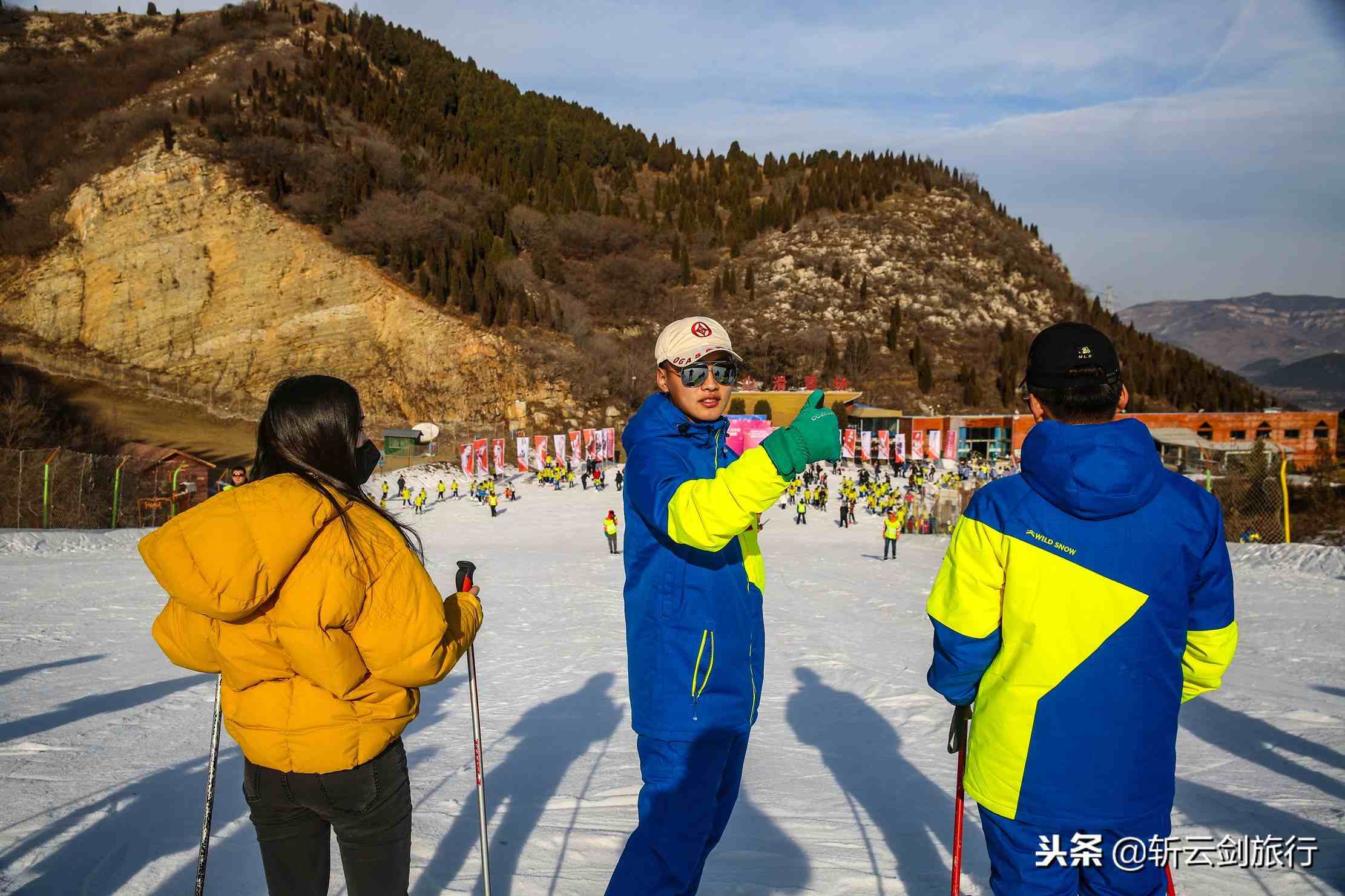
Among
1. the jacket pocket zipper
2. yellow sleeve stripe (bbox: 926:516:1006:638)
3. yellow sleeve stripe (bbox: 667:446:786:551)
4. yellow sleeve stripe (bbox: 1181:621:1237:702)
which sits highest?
yellow sleeve stripe (bbox: 667:446:786:551)

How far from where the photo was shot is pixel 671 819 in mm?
2123

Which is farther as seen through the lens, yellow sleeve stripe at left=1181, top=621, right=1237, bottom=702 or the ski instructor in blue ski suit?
the ski instructor in blue ski suit

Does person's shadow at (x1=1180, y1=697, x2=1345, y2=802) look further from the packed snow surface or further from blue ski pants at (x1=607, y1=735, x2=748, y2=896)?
blue ski pants at (x1=607, y1=735, x2=748, y2=896)

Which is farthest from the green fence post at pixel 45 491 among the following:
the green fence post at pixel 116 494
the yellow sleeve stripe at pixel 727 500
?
the yellow sleeve stripe at pixel 727 500

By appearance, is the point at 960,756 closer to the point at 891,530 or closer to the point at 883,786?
the point at 883,786

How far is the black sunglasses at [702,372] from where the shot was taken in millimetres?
2234

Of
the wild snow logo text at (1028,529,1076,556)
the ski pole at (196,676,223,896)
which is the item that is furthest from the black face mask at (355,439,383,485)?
the wild snow logo text at (1028,529,1076,556)

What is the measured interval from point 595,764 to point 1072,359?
3.70 metres

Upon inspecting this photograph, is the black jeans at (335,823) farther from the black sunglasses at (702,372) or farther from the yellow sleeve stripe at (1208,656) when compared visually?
the yellow sleeve stripe at (1208,656)

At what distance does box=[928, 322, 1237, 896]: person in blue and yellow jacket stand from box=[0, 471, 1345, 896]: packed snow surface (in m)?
0.11

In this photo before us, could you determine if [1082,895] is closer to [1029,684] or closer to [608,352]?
[1029,684]

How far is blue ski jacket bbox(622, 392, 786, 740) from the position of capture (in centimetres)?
212

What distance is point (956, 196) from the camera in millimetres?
87812

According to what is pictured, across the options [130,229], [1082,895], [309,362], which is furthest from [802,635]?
[130,229]
